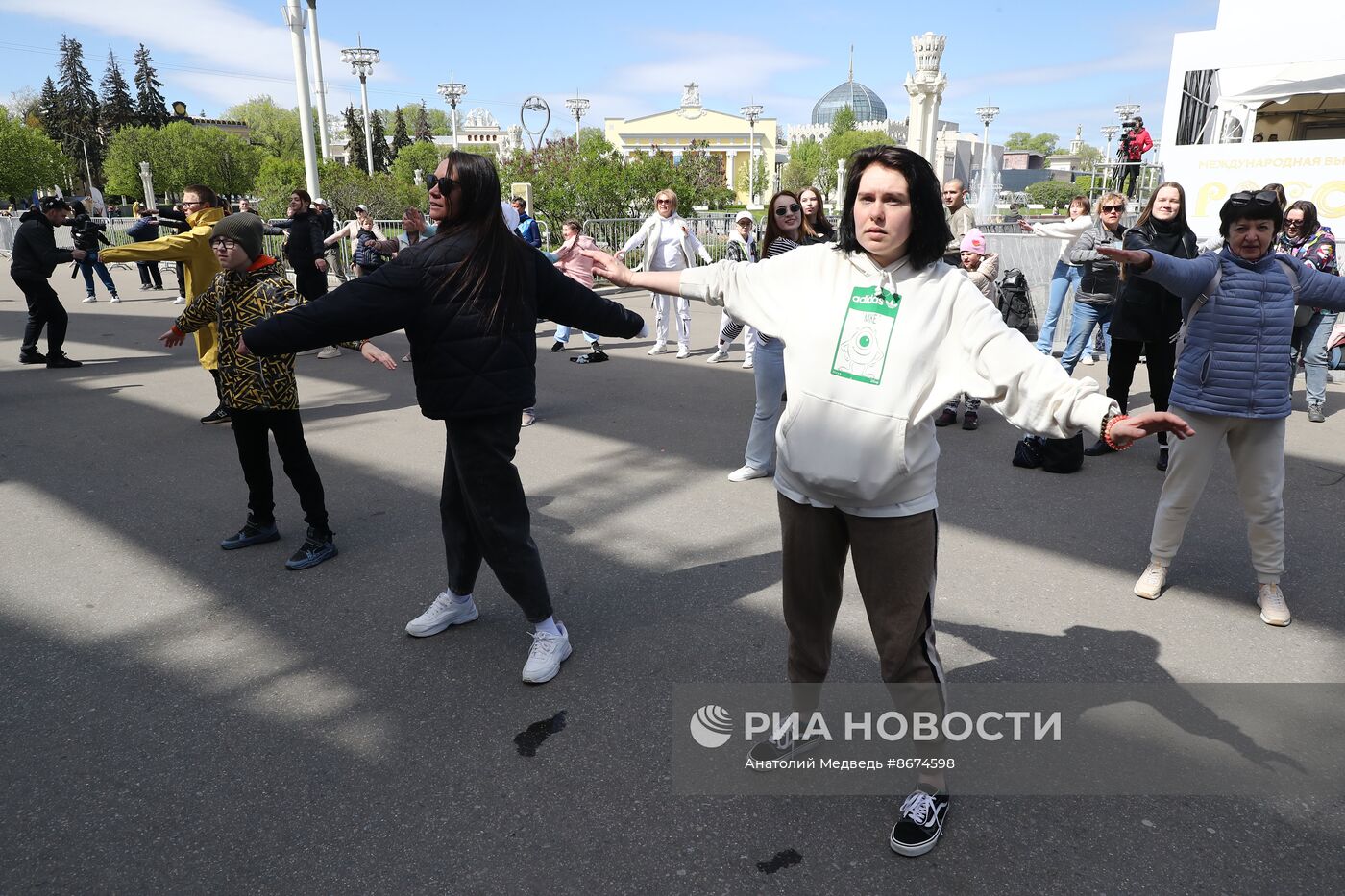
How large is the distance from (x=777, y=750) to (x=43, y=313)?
11.0 meters

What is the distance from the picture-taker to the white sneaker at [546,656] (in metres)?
3.48

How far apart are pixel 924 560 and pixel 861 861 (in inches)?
35.7

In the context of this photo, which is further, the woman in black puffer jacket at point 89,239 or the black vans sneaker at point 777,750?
the woman in black puffer jacket at point 89,239

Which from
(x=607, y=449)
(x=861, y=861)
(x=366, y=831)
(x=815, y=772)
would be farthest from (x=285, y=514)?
(x=861, y=861)

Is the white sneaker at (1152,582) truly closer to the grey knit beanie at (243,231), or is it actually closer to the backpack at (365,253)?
the grey knit beanie at (243,231)

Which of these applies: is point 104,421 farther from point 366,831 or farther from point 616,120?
point 616,120

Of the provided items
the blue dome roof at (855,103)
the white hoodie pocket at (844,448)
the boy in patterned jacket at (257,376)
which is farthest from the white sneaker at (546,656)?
the blue dome roof at (855,103)

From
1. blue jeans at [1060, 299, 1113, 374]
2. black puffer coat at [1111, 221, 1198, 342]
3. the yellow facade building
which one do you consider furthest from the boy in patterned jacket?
the yellow facade building

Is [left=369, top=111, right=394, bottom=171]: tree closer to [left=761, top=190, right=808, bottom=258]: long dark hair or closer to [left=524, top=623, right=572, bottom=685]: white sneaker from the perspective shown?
[left=761, top=190, right=808, bottom=258]: long dark hair

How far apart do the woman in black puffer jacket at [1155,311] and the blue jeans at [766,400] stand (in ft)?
7.42

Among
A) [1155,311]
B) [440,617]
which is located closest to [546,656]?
[440,617]

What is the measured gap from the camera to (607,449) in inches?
273

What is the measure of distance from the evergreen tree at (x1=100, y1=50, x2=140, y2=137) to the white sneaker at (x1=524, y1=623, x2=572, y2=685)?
312 feet

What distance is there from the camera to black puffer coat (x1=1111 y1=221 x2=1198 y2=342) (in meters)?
5.98
